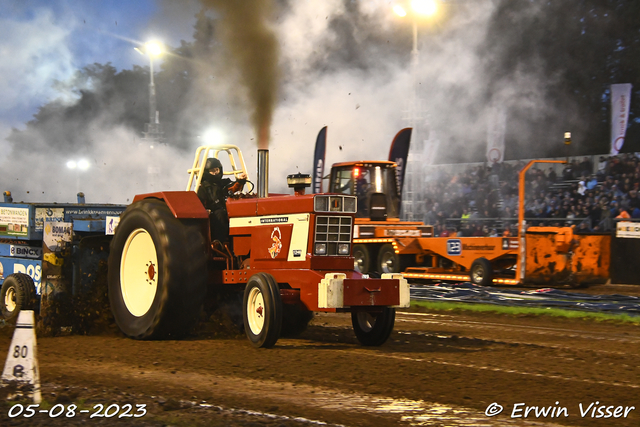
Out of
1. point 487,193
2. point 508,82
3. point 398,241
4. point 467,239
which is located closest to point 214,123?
point 398,241

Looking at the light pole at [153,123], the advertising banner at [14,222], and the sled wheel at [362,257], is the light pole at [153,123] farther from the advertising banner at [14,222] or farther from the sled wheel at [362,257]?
the advertising banner at [14,222]

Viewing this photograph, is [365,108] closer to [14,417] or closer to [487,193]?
[487,193]

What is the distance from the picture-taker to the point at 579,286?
50.7 feet

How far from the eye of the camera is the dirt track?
4500mm

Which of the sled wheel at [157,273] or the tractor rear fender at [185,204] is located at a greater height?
the tractor rear fender at [185,204]

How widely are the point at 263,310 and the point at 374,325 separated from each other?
117 centimetres

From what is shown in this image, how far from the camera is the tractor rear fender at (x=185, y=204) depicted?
7.51 meters

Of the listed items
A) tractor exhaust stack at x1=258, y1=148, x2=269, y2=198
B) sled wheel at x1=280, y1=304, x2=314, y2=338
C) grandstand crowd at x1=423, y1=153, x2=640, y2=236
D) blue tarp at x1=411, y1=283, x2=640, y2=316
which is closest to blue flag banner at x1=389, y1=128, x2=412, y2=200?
grandstand crowd at x1=423, y1=153, x2=640, y2=236

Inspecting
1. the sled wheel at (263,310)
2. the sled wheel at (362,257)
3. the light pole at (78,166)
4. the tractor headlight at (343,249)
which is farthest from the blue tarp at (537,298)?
the light pole at (78,166)

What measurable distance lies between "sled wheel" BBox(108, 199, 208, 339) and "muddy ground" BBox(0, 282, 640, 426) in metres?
0.23

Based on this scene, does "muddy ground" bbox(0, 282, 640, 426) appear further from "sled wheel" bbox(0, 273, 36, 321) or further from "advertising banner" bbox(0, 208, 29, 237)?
"advertising banner" bbox(0, 208, 29, 237)

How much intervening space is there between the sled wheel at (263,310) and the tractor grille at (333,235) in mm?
581

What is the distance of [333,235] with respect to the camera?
23.5 ft

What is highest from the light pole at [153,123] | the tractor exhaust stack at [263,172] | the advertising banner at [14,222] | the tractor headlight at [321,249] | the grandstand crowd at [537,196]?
the light pole at [153,123]
